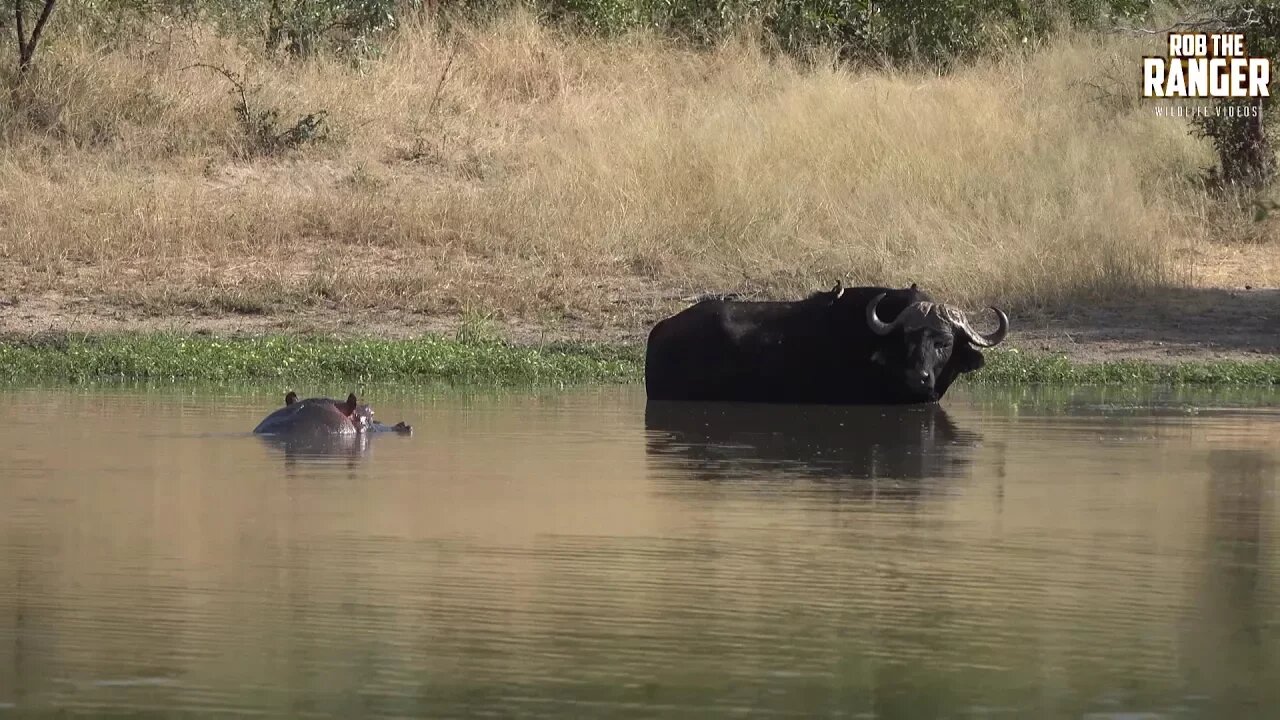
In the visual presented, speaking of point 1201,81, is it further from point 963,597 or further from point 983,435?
point 963,597

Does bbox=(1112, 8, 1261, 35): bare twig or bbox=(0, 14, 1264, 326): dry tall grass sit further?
bbox=(1112, 8, 1261, 35): bare twig

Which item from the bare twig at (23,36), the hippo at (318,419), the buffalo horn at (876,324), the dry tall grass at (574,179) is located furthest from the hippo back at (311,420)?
the bare twig at (23,36)

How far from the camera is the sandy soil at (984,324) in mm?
18797

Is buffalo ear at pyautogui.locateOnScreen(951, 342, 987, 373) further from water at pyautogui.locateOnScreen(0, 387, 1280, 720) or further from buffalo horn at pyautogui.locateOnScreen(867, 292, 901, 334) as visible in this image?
water at pyautogui.locateOnScreen(0, 387, 1280, 720)

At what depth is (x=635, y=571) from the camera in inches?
328

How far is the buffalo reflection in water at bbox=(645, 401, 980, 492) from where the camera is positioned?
11562mm

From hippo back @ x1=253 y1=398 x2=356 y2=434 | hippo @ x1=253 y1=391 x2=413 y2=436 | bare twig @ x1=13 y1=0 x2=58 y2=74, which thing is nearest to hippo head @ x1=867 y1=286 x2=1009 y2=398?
hippo @ x1=253 y1=391 x2=413 y2=436

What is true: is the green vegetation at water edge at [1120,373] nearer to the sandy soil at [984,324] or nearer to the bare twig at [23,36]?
the sandy soil at [984,324]

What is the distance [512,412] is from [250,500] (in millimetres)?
4274

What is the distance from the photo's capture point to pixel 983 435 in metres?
13.4

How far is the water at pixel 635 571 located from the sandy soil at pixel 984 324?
17.4ft

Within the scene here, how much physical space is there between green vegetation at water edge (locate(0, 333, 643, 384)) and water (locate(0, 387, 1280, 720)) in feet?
9.28

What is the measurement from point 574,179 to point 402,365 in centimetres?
654

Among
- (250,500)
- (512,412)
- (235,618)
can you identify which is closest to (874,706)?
(235,618)
